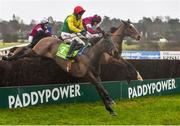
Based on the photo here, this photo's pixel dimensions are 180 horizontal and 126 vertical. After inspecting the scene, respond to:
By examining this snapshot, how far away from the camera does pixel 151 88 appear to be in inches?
598

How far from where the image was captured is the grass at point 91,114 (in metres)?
9.37

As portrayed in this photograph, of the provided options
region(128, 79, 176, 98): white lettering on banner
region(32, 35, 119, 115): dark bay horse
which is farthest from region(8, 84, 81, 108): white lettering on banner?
region(128, 79, 176, 98): white lettering on banner

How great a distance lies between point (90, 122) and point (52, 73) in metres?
3.19

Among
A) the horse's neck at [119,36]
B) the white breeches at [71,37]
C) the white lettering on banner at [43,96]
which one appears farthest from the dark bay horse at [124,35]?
the white breeches at [71,37]

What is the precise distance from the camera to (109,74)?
14273mm

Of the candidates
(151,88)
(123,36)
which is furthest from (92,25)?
(151,88)

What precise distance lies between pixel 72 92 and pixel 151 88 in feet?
13.3

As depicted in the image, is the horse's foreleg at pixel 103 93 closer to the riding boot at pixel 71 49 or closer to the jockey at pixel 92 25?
the riding boot at pixel 71 49

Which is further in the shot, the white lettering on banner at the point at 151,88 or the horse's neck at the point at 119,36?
the white lettering on banner at the point at 151,88

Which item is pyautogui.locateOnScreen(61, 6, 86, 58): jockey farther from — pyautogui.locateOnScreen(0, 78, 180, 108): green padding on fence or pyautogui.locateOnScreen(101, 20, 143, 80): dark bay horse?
pyautogui.locateOnScreen(101, 20, 143, 80): dark bay horse

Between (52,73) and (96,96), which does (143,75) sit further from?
(52,73)

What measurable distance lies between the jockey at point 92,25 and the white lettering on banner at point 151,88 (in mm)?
2649

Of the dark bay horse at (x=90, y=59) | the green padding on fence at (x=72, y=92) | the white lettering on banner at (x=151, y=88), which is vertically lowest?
the white lettering on banner at (x=151, y=88)

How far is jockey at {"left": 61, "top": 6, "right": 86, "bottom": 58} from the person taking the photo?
36.8 feet
